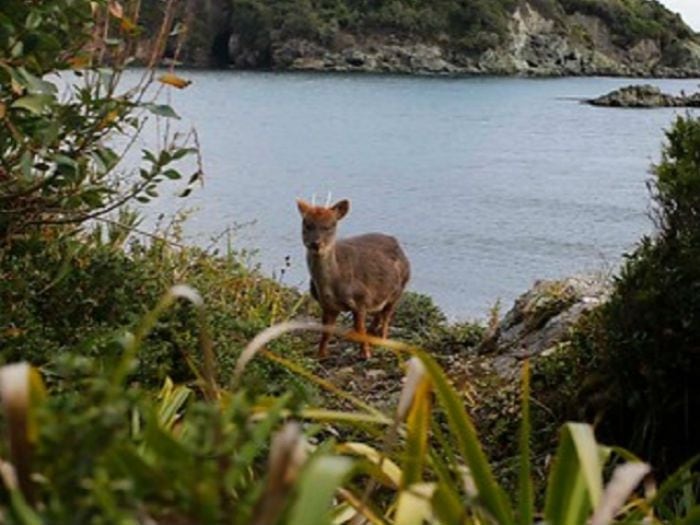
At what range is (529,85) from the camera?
→ 6819cm

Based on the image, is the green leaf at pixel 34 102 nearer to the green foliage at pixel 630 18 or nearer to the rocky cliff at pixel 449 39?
the rocky cliff at pixel 449 39

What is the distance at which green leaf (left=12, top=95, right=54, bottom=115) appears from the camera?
395 cm

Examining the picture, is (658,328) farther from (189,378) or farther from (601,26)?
(601,26)

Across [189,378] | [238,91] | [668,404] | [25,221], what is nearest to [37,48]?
[25,221]

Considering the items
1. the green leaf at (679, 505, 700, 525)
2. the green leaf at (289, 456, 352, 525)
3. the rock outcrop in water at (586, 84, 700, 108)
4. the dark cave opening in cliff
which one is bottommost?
the dark cave opening in cliff

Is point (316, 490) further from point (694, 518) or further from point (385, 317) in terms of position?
point (385, 317)

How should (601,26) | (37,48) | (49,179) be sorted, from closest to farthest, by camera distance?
(37,48) < (49,179) < (601,26)

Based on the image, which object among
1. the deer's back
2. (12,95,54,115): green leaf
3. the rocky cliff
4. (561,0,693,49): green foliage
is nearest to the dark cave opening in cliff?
the rocky cliff

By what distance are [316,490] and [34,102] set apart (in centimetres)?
274

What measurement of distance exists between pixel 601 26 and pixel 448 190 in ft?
200

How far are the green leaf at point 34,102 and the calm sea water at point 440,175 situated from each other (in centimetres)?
401

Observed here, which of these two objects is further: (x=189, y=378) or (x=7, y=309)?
(x=189, y=378)

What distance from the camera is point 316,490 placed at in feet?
4.70

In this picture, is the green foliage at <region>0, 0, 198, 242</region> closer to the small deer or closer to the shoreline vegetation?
the shoreline vegetation
